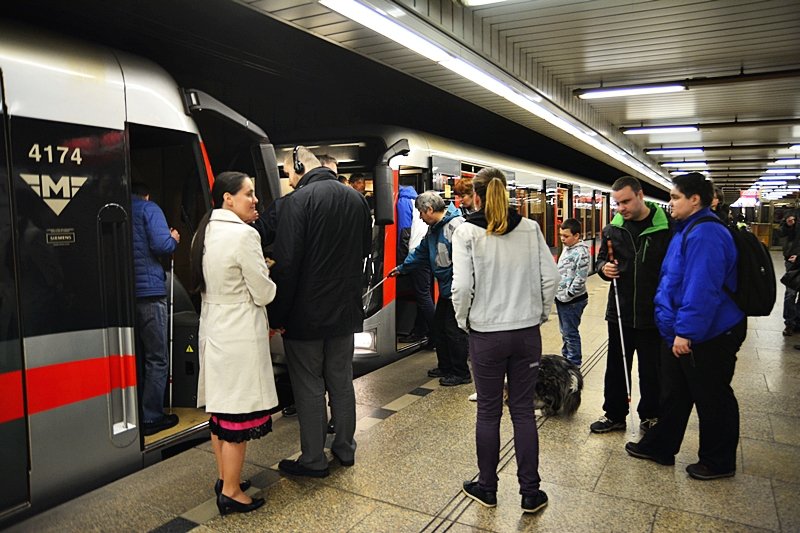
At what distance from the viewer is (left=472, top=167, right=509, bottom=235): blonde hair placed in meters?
3.07

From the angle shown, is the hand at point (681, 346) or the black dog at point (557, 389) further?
the black dog at point (557, 389)

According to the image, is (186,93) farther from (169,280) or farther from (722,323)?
(722,323)

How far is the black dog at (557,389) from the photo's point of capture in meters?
4.59

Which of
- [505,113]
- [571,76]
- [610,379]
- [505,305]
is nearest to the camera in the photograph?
[505,305]

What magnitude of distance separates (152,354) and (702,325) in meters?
3.53

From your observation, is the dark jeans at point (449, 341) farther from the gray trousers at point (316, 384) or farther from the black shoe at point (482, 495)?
the black shoe at point (482, 495)

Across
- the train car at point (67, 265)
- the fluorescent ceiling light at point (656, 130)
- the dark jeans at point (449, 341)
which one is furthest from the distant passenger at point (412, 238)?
the fluorescent ceiling light at point (656, 130)

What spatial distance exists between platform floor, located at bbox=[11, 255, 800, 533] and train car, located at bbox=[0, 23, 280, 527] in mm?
315

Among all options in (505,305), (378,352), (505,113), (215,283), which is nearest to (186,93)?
(215,283)

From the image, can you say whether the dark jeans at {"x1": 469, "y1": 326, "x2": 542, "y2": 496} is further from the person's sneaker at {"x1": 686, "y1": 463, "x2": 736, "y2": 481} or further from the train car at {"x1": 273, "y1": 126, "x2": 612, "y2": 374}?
the train car at {"x1": 273, "y1": 126, "x2": 612, "y2": 374}

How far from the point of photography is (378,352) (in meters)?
6.12

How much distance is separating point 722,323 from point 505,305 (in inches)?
53.2

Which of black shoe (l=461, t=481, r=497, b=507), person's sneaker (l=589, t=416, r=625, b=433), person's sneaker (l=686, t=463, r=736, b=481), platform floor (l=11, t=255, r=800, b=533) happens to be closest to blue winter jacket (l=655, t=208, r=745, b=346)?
person's sneaker (l=686, t=463, r=736, b=481)

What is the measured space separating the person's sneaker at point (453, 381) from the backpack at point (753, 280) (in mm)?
2697
